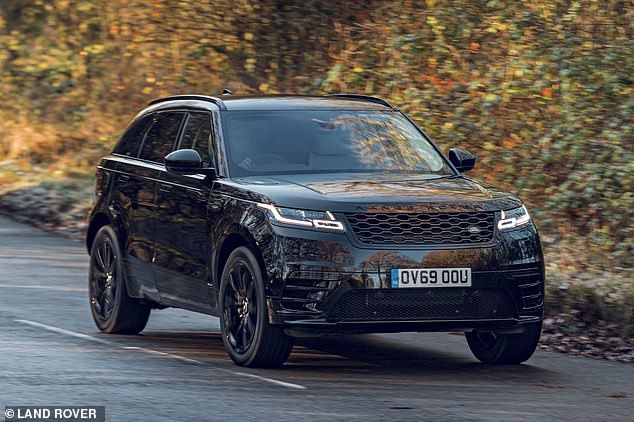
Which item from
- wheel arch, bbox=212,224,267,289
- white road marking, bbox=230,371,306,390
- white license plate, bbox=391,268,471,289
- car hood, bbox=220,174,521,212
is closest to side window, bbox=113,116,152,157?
car hood, bbox=220,174,521,212

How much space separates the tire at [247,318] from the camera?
977cm

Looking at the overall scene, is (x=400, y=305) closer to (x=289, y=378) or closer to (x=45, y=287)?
(x=289, y=378)

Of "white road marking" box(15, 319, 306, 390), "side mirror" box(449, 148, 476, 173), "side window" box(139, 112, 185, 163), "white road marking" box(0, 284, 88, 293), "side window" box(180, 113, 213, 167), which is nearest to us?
"white road marking" box(15, 319, 306, 390)

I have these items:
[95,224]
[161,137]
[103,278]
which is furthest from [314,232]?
[95,224]

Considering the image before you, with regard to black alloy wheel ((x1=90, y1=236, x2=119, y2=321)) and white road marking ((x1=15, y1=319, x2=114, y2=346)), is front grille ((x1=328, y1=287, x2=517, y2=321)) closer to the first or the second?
white road marking ((x1=15, y1=319, x2=114, y2=346))

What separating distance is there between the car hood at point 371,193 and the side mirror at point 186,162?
0.27 m

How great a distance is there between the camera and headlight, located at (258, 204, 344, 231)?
954cm

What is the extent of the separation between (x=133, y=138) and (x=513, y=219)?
372cm

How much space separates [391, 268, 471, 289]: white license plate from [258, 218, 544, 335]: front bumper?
0.03 meters

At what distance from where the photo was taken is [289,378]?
9.63m

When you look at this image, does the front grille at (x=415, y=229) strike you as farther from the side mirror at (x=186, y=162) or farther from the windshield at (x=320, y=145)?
the side mirror at (x=186, y=162)

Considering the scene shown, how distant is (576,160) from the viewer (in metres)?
16.2

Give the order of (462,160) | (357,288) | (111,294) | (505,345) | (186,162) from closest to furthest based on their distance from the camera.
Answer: (357,288), (505,345), (186,162), (462,160), (111,294)

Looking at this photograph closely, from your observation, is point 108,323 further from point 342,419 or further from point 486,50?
point 486,50
